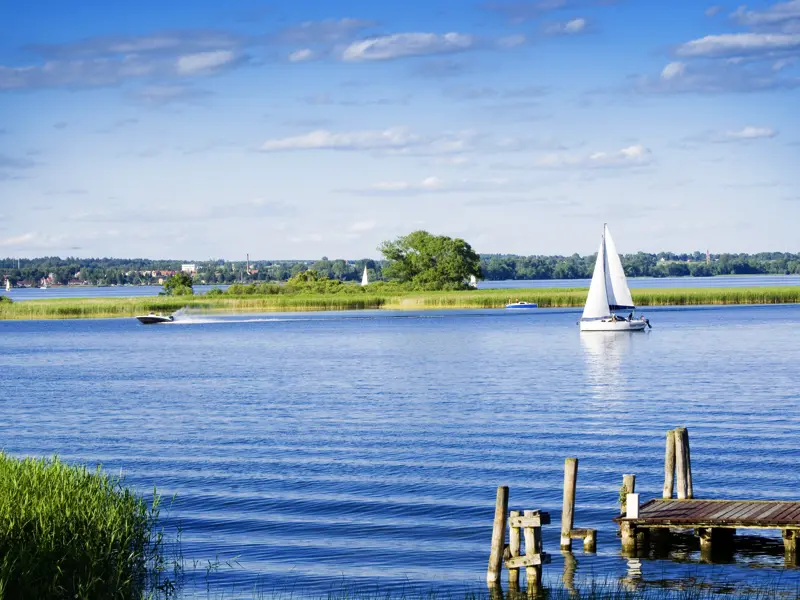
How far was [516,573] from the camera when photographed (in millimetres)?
20484

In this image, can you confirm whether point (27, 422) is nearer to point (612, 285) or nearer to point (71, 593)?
point (71, 593)

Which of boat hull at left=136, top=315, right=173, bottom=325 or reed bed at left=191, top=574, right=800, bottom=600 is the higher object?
boat hull at left=136, top=315, right=173, bottom=325

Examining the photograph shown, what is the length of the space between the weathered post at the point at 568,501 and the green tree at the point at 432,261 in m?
149

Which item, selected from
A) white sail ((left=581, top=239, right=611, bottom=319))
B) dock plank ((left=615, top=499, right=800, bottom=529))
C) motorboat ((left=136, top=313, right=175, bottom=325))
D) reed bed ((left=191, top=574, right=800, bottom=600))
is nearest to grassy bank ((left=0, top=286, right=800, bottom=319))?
motorboat ((left=136, top=313, right=175, bottom=325))

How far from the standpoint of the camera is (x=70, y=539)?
60.1 feet

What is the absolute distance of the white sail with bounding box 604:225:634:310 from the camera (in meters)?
96.4

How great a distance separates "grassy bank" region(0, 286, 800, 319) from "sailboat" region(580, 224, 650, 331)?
38.2m

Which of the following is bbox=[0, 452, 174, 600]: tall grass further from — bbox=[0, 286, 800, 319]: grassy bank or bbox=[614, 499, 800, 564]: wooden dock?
bbox=[0, 286, 800, 319]: grassy bank

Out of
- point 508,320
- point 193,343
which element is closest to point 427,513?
point 193,343

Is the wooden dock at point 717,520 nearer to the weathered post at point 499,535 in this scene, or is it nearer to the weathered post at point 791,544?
the weathered post at point 791,544

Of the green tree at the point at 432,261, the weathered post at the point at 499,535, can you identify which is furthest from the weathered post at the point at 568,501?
the green tree at the point at 432,261

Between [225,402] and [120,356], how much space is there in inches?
1296

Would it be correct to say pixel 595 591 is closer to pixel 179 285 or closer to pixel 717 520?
pixel 717 520

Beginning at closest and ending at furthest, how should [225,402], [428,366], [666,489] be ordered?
[666,489], [225,402], [428,366]
